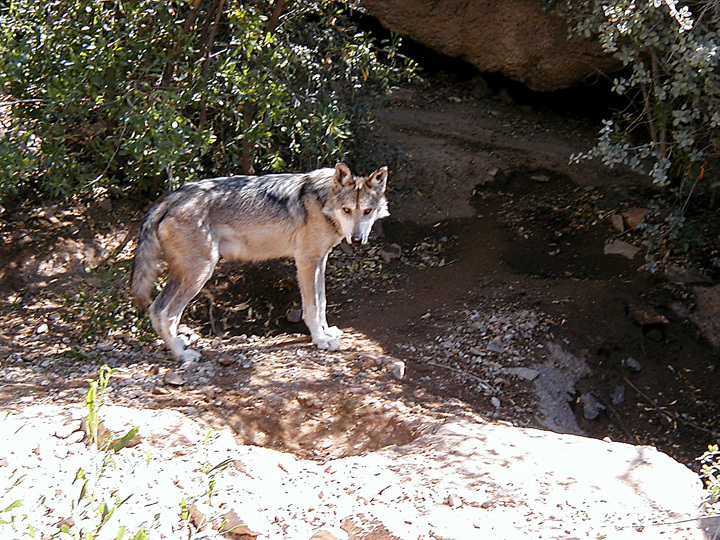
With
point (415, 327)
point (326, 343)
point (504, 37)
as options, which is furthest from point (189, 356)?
point (504, 37)

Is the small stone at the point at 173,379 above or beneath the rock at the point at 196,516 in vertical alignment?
beneath

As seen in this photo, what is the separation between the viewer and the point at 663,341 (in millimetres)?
6270

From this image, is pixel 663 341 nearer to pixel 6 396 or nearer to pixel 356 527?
pixel 356 527

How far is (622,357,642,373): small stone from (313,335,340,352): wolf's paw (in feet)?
8.27

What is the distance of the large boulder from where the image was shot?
8.48 m

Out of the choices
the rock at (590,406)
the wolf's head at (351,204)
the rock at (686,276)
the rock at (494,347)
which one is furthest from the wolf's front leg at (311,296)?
the rock at (686,276)

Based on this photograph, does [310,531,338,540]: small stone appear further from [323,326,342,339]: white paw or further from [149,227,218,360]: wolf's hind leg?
[323,326,342,339]: white paw

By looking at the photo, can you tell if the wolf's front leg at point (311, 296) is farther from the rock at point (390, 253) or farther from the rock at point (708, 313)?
the rock at point (708, 313)

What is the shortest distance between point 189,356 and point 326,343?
107 cm

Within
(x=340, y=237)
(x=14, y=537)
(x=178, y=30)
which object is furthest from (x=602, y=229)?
(x=14, y=537)

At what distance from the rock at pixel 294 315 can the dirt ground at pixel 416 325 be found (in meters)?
0.01

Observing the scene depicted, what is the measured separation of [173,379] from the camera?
492 cm

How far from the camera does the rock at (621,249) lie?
23.2ft

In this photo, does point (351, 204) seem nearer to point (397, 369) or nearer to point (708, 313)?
point (397, 369)
